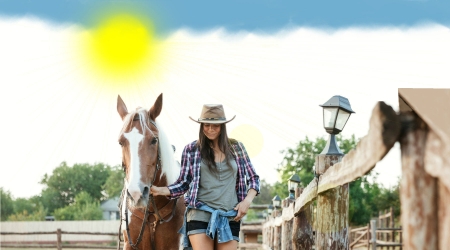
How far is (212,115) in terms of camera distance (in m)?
4.20

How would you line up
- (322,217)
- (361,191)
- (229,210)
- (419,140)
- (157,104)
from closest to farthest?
(419,140) → (322,217) → (229,210) → (157,104) → (361,191)

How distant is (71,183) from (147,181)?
75.1 meters

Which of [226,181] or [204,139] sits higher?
[204,139]

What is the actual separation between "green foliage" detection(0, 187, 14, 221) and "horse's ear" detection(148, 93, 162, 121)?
61.0 metres

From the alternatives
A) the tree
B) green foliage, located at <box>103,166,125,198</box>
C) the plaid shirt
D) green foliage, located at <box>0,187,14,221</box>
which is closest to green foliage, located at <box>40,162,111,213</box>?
green foliage, located at <box>103,166,125,198</box>

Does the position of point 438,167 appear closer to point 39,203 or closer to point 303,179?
point 303,179

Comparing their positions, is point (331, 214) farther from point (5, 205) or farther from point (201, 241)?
point (5, 205)

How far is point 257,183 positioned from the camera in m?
4.33

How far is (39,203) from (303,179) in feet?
130

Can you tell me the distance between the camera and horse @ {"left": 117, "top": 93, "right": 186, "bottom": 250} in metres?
4.38

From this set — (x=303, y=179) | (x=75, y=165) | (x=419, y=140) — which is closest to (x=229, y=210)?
(x=419, y=140)

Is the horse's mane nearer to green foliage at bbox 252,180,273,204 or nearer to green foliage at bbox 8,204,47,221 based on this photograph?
green foliage at bbox 8,204,47,221

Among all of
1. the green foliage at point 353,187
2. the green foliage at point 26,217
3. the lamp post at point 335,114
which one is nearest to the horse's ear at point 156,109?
the lamp post at point 335,114

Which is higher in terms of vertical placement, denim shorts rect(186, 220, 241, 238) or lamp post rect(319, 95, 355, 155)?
lamp post rect(319, 95, 355, 155)
